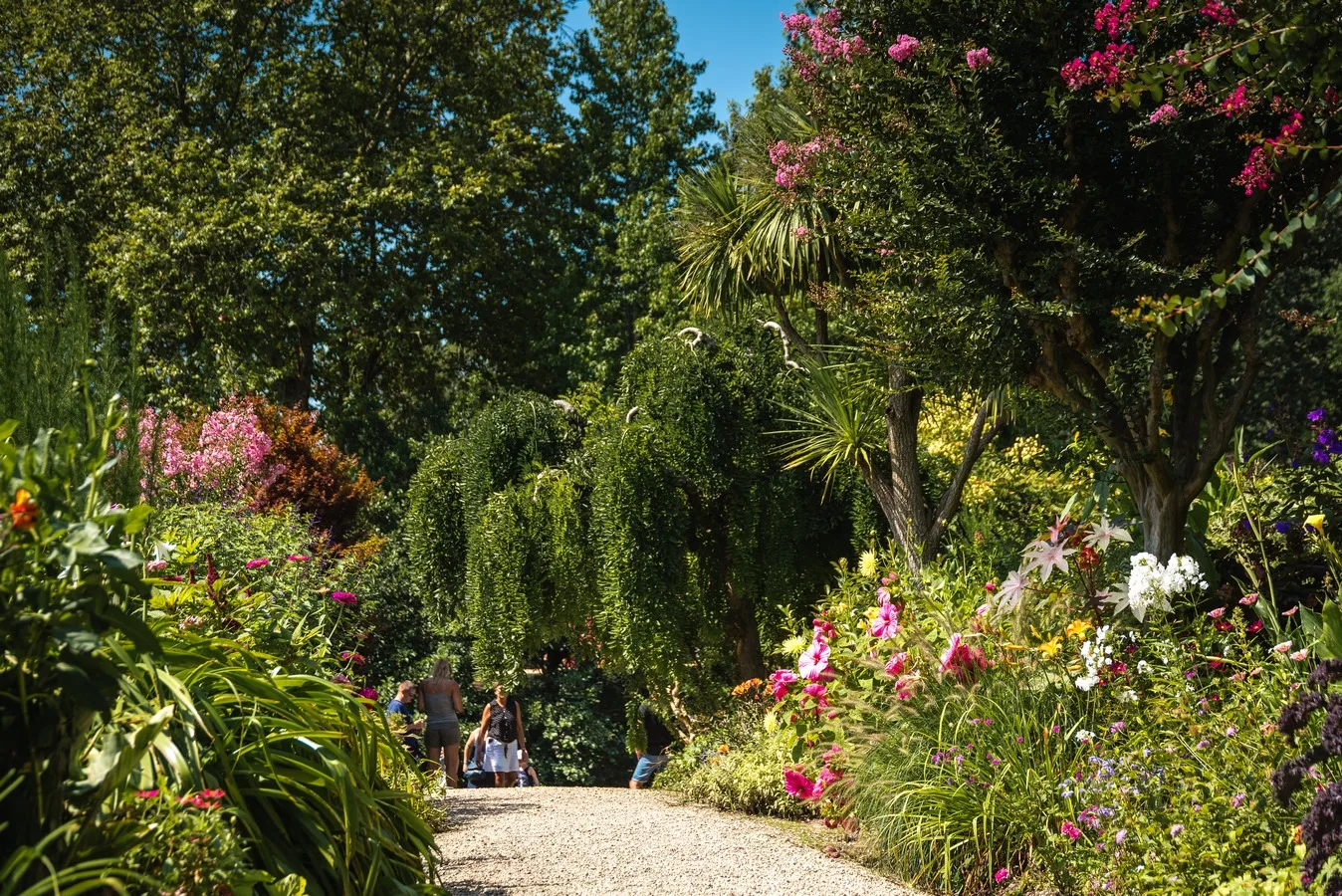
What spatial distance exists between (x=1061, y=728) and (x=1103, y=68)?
2683 mm

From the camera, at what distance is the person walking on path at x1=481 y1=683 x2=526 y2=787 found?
963 cm

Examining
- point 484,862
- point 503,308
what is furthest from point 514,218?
point 484,862

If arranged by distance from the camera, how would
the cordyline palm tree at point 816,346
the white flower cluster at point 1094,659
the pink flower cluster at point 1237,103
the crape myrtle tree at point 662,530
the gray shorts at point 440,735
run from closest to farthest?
the pink flower cluster at point 1237,103
the white flower cluster at point 1094,659
the cordyline palm tree at point 816,346
the crape myrtle tree at point 662,530
the gray shorts at point 440,735

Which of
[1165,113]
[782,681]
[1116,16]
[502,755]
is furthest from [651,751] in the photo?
[1116,16]

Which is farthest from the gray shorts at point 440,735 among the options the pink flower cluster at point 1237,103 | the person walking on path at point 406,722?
the pink flower cluster at point 1237,103

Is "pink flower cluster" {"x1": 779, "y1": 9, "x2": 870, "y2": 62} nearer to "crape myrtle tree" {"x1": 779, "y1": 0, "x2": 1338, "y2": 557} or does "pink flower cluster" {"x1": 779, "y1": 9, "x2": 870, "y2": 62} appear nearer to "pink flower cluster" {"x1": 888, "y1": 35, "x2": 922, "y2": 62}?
"crape myrtle tree" {"x1": 779, "y1": 0, "x2": 1338, "y2": 557}

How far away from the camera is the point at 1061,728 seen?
4762mm

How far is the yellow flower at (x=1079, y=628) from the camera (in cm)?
486

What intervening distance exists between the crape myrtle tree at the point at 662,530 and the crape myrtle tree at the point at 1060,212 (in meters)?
2.85

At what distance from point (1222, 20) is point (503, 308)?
15.3 metres

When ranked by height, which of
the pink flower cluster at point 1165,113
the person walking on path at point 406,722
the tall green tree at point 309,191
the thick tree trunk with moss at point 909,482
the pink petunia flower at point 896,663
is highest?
the tall green tree at point 309,191

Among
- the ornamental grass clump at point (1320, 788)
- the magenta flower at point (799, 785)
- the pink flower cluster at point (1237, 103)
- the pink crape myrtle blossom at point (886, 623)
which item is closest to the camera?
the ornamental grass clump at point (1320, 788)

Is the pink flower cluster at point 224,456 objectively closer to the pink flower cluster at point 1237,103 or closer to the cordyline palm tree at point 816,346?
the cordyline palm tree at point 816,346

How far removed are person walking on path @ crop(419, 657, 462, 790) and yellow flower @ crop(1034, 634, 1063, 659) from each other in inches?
216
